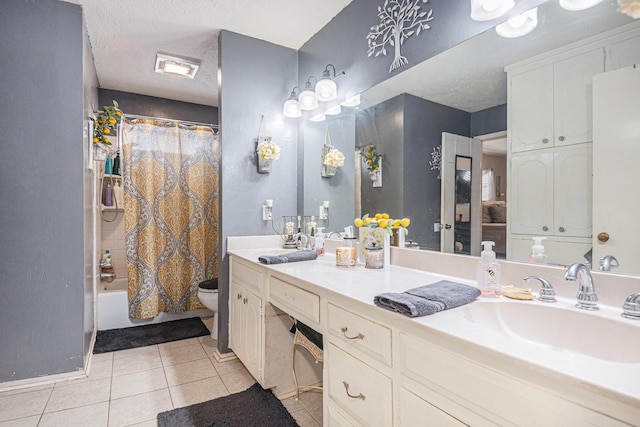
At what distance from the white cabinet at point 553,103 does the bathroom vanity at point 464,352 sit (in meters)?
0.45

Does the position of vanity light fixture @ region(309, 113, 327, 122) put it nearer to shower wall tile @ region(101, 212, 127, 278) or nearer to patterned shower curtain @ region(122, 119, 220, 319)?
patterned shower curtain @ region(122, 119, 220, 319)

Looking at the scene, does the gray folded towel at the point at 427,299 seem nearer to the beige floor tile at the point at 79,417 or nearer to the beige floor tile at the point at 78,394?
the beige floor tile at the point at 79,417

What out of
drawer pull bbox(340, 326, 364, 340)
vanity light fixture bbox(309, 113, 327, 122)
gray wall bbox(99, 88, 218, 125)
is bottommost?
drawer pull bbox(340, 326, 364, 340)

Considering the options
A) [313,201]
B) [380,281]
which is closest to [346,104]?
[313,201]

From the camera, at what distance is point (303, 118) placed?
2.72 meters

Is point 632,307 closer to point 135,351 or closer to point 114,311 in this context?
point 135,351

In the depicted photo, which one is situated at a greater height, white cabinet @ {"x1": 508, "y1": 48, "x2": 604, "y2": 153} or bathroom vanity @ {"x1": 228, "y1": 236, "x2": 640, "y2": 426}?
white cabinet @ {"x1": 508, "y1": 48, "x2": 604, "y2": 153}

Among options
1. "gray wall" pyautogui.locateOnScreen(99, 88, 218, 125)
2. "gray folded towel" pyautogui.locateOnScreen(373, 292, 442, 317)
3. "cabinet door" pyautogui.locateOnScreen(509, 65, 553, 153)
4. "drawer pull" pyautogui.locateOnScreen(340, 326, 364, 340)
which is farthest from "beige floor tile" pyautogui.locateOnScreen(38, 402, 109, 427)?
"gray wall" pyautogui.locateOnScreen(99, 88, 218, 125)

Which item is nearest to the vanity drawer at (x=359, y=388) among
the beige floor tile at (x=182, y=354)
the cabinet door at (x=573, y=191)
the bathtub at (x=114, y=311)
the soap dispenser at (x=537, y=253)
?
the soap dispenser at (x=537, y=253)

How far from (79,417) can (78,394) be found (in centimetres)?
28

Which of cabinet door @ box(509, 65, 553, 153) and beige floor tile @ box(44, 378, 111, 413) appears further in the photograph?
beige floor tile @ box(44, 378, 111, 413)

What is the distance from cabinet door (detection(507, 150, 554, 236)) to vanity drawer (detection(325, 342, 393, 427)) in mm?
749

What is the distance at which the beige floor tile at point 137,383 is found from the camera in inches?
80.4

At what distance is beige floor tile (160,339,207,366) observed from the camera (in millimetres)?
2482
